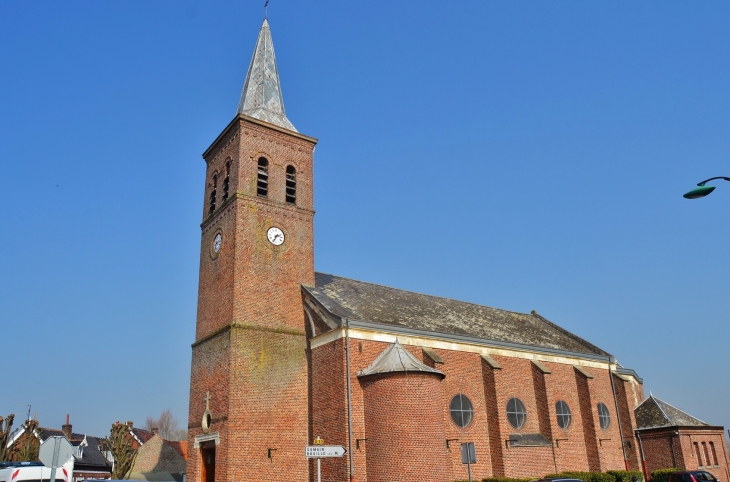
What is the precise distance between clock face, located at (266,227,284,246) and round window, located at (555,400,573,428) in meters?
15.8

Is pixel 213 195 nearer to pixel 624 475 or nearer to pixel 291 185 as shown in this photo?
pixel 291 185

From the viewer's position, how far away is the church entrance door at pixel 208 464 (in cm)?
2259

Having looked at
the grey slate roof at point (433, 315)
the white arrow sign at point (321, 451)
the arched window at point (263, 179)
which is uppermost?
the arched window at point (263, 179)

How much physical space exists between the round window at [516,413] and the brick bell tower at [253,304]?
9680mm

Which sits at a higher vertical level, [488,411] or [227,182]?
[227,182]

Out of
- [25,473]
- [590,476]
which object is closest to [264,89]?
[25,473]

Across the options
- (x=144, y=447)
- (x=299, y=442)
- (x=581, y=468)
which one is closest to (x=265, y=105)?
(x=299, y=442)

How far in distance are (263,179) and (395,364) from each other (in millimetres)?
10274

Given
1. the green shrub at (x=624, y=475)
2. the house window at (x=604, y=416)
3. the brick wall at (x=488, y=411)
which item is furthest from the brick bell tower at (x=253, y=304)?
the house window at (x=604, y=416)

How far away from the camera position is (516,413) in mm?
27016

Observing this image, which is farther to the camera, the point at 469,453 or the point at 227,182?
the point at 227,182

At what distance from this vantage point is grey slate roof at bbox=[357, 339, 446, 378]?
852 inches

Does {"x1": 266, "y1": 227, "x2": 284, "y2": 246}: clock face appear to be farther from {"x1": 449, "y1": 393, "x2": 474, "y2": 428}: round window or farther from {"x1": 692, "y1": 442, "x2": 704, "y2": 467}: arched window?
{"x1": 692, "y1": 442, "x2": 704, "y2": 467}: arched window

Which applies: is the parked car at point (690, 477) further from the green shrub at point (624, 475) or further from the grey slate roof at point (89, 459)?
the grey slate roof at point (89, 459)
